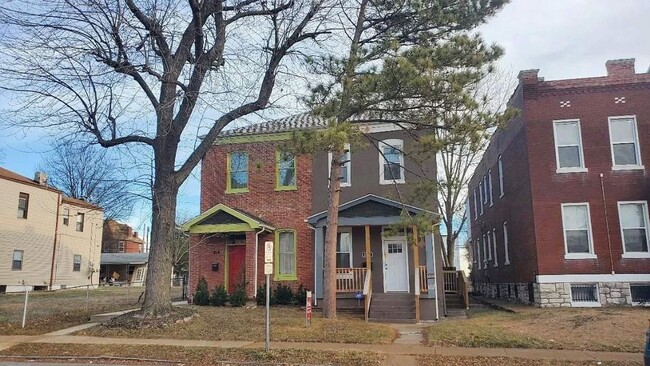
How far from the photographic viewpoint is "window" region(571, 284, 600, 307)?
17141mm

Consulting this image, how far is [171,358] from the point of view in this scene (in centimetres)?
997

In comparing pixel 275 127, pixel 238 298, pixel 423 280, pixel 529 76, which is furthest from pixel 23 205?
pixel 529 76

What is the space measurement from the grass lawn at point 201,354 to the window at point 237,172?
34.5 feet

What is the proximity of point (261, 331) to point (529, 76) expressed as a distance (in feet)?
43.0

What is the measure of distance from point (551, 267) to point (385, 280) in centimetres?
572

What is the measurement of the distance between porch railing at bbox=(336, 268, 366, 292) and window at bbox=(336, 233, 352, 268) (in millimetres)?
989

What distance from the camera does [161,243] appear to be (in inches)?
547

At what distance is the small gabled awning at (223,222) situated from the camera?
18922 millimetres

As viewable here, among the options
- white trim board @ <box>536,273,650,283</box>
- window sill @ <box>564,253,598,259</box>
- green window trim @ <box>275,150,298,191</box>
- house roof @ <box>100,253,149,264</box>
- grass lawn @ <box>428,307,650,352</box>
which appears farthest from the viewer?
house roof @ <box>100,253,149,264</box>

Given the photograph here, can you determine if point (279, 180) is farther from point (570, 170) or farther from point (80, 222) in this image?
point (80, 222)

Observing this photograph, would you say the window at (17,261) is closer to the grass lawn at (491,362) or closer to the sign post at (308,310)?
the sign post at (308,310)

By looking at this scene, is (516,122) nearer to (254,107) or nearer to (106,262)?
(254,107)

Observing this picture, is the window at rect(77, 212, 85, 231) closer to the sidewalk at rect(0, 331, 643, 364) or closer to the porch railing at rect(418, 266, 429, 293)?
the sidewalk at rect(0, 331, 643, 364)

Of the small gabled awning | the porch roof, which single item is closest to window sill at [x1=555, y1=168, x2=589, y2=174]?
the porch roof
